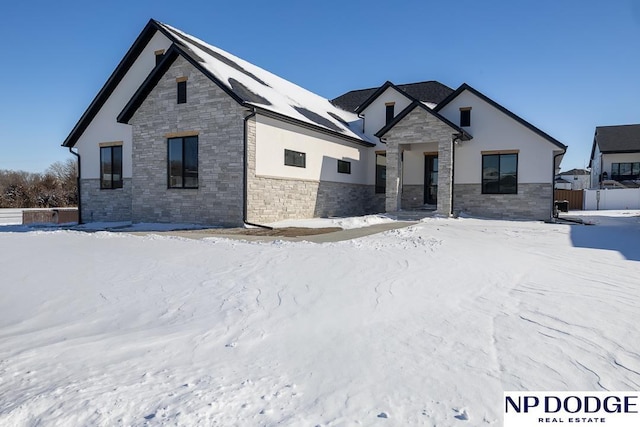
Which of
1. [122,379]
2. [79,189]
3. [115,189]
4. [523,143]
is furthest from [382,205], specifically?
[122,379]

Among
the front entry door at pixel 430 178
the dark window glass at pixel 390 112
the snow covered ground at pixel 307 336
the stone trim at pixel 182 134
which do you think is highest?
the dark window glass at pixel 390 112

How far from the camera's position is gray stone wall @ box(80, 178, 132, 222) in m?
16.9

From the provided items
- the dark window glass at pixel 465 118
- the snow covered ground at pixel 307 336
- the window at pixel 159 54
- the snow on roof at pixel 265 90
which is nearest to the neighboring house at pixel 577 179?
the dark window glass at pixel 465 118

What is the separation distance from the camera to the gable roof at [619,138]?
35.6 metres

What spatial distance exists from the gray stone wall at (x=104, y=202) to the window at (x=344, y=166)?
8647 millimetres

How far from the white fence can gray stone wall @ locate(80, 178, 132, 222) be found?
96.2 ft

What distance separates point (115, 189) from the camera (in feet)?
56.5

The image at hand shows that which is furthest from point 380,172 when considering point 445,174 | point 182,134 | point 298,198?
point 182,134

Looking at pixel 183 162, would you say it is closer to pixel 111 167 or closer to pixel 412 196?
pixel 111 167

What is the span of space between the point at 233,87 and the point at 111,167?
7.35 metres

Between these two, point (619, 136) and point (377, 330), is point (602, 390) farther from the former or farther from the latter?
point (619, 136)

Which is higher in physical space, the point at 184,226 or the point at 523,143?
the point at 523,143

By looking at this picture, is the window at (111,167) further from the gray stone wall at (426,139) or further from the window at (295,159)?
the gray stone wall at (426,139)

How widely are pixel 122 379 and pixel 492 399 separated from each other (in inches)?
102
